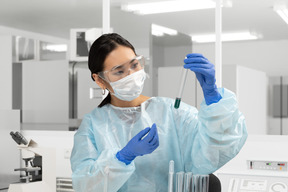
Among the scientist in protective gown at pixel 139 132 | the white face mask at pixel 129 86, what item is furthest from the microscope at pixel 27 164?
the white face mask at pixel 129 86

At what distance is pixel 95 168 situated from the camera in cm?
143

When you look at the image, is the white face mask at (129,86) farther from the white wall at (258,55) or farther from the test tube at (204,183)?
the white wall at (258,55)

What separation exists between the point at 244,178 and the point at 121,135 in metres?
0.81

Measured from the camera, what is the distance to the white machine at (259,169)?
6.69 ft

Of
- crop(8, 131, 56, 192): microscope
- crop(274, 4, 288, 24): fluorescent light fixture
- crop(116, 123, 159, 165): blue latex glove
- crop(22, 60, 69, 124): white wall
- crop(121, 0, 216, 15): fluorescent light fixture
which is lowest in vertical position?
crop(8, 131, 56, 192): microscope

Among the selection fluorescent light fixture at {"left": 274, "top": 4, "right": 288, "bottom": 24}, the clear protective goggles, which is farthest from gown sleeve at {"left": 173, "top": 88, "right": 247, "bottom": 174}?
fluorescent light fixture at {"left": 274, "top": 4, "right": 288, "bottom": 24}

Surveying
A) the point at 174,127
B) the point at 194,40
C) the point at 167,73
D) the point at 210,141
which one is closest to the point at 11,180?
the point at 167,73

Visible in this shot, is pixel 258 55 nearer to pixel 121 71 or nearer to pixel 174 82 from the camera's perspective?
pixel 174 82

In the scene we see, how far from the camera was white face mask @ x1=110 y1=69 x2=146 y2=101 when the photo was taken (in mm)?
1545

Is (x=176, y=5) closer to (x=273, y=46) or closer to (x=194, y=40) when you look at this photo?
(x=194, y=40)

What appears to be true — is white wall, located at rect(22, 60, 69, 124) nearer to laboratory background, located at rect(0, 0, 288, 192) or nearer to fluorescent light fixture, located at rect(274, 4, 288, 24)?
laboratory background, located at rect(0, 0, 288, 192)

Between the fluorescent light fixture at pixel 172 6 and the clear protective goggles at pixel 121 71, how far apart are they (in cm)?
145

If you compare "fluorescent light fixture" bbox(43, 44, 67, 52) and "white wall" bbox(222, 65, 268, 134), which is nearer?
"white wall" bbox(222, 65, 268, 134)

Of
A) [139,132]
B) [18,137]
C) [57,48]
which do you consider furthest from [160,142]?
[57,48]
